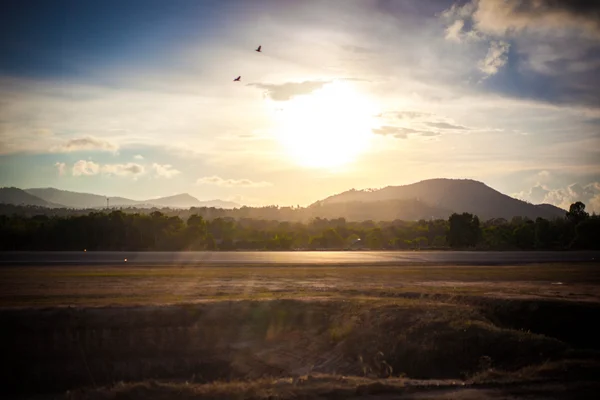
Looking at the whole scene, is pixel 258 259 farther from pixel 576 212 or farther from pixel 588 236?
pixel 576 212

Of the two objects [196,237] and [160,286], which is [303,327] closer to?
[160,286]

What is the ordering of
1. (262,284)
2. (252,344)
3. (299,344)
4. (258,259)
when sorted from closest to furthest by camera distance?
1. (299,344)
2. (252,344)
3. (262,284)
4. (258,259)

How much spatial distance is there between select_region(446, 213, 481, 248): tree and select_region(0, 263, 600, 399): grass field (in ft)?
319

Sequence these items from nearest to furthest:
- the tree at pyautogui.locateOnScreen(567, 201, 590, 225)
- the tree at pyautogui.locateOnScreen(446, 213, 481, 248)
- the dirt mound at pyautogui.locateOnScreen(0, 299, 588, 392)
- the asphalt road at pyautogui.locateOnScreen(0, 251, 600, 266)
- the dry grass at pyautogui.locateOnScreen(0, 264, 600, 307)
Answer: the dirt mound at pyautogui.locateOnScreen(0, 299, 588, 392), the dry grass at pyautogui.locateOnScreen(0, 264, 600, 307), the asphalt road at pyautogui.locateOnScreen(0, 251, 600, 266), the tree at pyautogui.locateOnScreen(446, 213, 481, 248), the tree at pyautogui.locateOnScreen(567, 201, 590, 225)

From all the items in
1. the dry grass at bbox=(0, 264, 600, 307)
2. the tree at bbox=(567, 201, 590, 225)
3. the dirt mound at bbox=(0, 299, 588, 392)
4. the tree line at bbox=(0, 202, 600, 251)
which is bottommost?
the dirt mound at bbox=(0, 299, 588, 392)

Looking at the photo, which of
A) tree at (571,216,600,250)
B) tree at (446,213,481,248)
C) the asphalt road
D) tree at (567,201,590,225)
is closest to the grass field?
the asphalt road

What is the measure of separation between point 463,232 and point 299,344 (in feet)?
368

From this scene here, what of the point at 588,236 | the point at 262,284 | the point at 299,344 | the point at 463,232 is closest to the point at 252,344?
the point at 299,344

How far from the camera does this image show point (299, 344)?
2609 centimetres

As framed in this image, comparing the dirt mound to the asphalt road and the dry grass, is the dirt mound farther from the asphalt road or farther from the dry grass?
the asphalt road

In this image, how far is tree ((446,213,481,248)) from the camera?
129875 millimetres

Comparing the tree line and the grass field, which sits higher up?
the tree line

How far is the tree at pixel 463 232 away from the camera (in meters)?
130

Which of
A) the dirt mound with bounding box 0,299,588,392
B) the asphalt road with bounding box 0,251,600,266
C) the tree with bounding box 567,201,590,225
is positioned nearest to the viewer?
the dirt mound with bounding box 0,299,588,392
